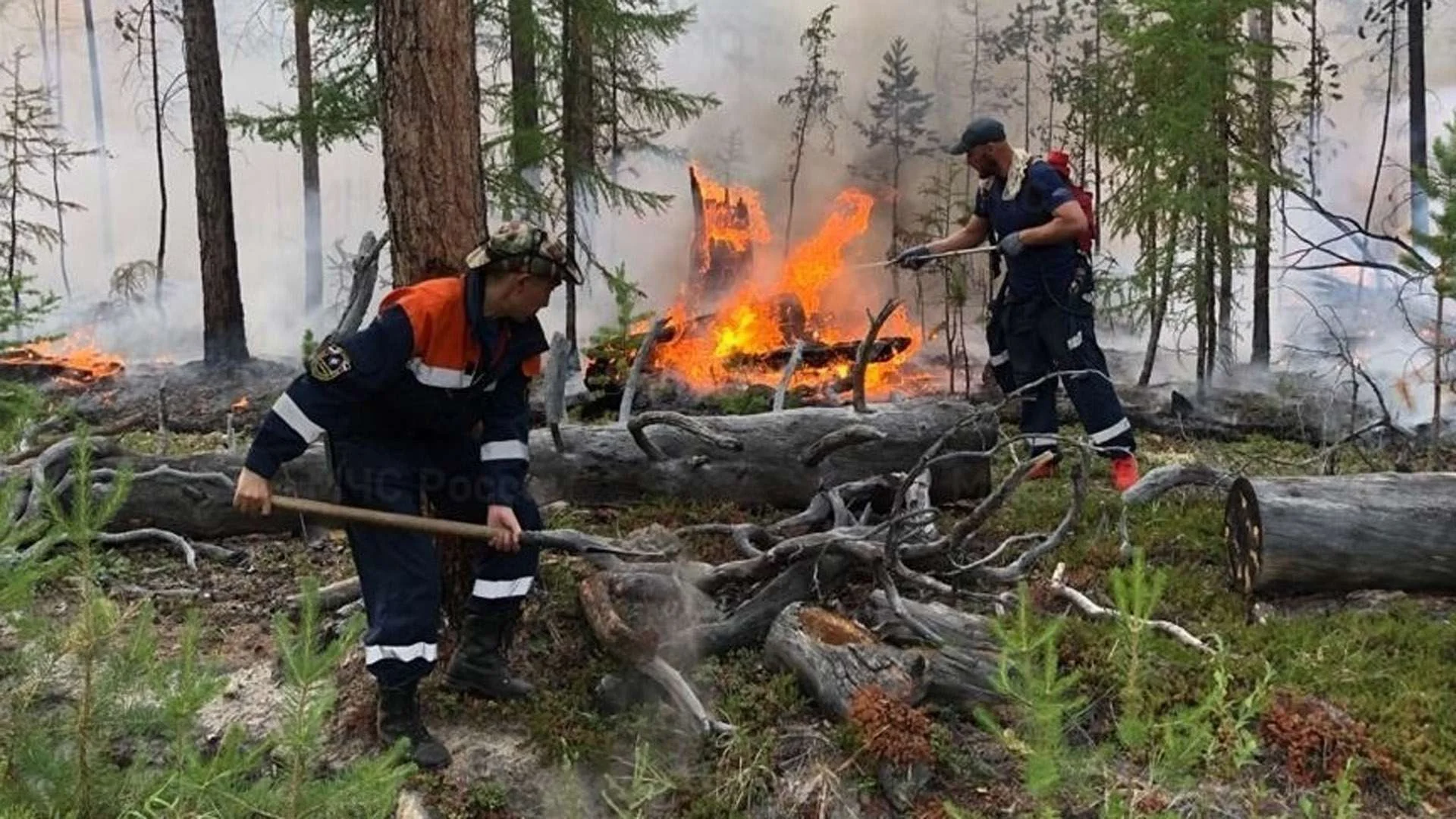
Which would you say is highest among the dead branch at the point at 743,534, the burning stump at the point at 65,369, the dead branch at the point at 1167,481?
the burning stump at the point at 65,369

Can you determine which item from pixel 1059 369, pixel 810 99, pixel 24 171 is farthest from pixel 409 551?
pixel 24 171

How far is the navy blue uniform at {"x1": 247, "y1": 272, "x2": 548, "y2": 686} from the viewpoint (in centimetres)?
342

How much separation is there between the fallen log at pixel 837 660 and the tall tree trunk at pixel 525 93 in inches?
338

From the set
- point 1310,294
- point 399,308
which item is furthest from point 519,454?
point 1310,294

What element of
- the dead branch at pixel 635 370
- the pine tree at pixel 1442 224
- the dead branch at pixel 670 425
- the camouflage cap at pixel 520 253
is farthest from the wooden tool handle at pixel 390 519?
the pine tree at pixel 1442 224

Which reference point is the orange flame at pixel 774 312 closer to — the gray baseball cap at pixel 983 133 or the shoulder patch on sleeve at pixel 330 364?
the gray baseball cap at pixel 983 133

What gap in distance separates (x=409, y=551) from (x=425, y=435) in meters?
0.49

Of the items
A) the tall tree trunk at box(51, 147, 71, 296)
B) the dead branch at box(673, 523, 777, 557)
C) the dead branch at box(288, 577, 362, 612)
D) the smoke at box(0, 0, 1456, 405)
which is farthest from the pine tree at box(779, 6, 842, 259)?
the dead branch at box(288, 577, 362, 612)

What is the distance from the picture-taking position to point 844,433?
5.05 meters

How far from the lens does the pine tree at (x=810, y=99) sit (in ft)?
66.6

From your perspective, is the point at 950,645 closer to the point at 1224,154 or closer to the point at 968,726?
the point at 968,726

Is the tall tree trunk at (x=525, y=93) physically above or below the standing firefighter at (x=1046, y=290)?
above

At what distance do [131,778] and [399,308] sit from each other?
168 cm

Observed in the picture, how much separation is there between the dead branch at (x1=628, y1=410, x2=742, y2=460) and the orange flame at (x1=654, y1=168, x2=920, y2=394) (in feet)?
10.6
